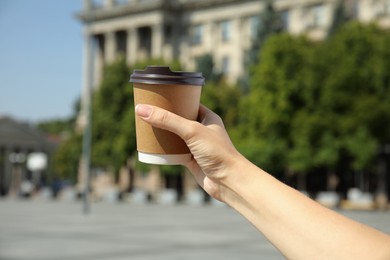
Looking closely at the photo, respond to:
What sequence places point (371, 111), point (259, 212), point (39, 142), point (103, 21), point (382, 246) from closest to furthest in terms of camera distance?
point (382, 246)
point (259, 212)
point (371, 111)
point (103, 21)
point (39, 142)

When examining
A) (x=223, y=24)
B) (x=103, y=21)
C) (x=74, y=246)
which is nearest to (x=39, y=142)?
(x=103, y=21)

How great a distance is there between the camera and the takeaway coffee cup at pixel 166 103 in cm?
241

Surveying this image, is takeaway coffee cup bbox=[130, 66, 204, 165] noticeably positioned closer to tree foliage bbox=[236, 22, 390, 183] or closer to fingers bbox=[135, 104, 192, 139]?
fingers bbox=[135, 104, 192, 139]

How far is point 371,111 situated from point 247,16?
135 feet

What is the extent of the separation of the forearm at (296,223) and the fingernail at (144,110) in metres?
0.35

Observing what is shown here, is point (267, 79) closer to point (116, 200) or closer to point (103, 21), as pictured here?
point (116, 200)

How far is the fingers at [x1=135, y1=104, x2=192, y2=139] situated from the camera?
2.33 metres

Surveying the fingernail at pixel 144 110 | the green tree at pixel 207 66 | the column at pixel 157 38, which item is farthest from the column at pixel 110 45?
the fingernail at pixel 144 110

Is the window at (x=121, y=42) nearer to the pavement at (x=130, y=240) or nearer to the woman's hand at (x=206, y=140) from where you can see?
the pavement at (x=130, y=240)

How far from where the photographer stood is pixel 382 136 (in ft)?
141

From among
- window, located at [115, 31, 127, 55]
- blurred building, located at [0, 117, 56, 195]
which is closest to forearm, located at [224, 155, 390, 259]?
window, located at [115, 31, 127, 55]

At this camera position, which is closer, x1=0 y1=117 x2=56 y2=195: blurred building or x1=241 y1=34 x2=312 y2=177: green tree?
x1=241 y1=34 x2=312 y2=177: green tree

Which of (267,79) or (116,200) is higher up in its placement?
(267,79)

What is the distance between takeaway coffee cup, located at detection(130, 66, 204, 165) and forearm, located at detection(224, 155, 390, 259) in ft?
0.78
